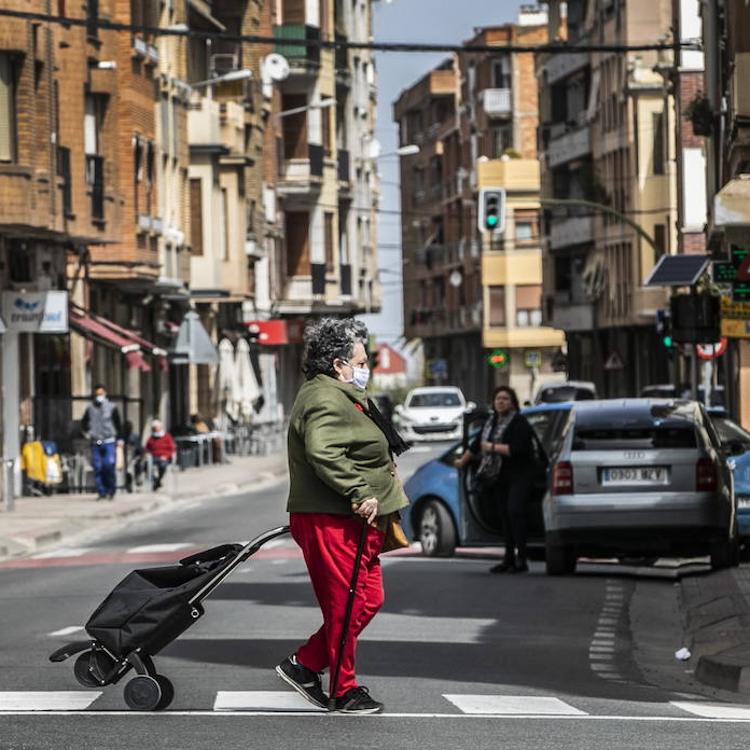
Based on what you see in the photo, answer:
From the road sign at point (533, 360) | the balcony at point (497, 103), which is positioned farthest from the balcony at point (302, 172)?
the balcony at point (497, 103)

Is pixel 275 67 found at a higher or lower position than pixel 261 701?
higher

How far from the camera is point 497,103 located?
401 feet

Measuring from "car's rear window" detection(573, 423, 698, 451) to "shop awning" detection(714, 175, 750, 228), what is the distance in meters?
4.77

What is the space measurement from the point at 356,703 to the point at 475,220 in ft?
380

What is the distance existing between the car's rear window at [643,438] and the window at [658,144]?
56897 mm

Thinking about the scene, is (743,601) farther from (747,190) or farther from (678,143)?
(678,143)

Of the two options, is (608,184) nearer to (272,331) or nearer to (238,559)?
(272,331)

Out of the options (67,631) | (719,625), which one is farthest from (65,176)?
(719,625)

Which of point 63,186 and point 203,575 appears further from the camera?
point 63,186

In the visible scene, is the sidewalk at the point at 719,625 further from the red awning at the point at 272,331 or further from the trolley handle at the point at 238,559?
the red awning at the point at 272,331

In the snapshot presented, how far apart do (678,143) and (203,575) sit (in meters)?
52.0

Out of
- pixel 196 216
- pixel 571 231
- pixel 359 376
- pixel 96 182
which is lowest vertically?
pixel 359 376

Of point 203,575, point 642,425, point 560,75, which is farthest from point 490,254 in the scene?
point 203,575

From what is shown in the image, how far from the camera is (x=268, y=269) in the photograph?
269 feet
